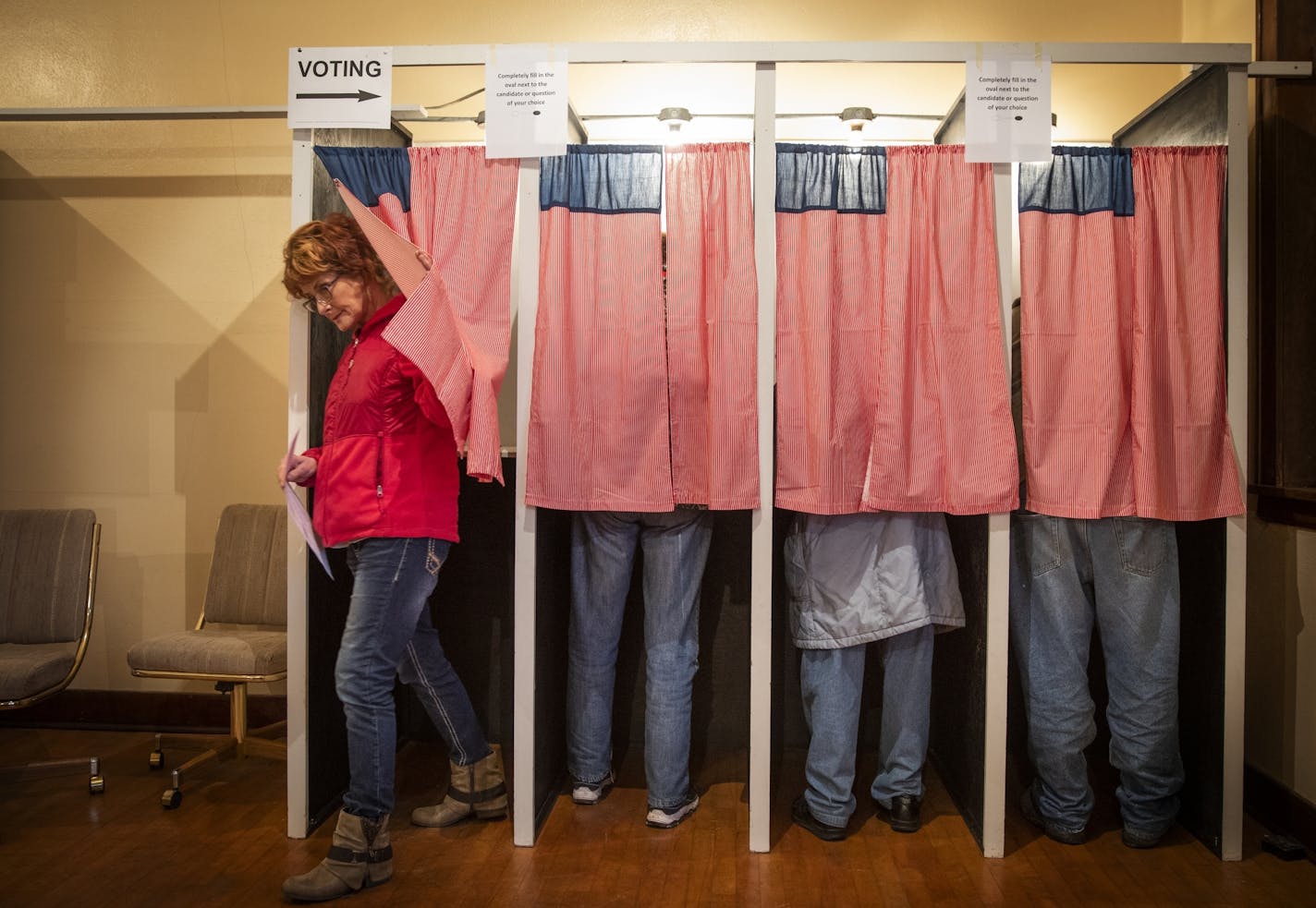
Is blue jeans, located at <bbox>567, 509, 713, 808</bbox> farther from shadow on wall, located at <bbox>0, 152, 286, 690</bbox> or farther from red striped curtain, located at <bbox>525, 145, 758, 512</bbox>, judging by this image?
shadow on wall, located at <bbox>0, 152, 286, 690</bbox>

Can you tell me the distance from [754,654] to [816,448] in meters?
0.62

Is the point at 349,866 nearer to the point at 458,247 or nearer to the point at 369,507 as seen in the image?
the point at 369,507

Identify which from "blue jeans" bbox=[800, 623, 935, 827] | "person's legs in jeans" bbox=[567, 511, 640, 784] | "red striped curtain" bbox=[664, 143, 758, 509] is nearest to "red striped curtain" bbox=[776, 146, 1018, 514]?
"red striped curtain" bbox=[664, 143, 758, 509]

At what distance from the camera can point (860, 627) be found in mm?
2777

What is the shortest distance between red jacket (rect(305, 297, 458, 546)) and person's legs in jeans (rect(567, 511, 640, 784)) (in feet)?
1.67

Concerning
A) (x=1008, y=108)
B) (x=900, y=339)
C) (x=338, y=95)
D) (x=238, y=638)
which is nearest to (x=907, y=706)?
(x=900, y=339)

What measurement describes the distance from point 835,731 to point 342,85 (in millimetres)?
2384

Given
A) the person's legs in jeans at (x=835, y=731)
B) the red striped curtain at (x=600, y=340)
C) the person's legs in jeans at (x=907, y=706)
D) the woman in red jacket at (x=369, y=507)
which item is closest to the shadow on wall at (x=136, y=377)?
the woman in red jacket at (x=369, y=507)

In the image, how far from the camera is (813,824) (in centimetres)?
287

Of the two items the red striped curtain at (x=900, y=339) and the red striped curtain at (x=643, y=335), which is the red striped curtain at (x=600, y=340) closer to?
the red striped curtain at (x=643, y=335)

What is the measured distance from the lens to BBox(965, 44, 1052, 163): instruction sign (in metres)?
2.69

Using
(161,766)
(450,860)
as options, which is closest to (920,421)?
(450,860)

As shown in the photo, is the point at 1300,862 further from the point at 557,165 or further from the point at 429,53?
the point at 429,53

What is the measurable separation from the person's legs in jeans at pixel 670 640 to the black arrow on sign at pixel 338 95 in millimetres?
1493
